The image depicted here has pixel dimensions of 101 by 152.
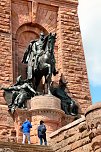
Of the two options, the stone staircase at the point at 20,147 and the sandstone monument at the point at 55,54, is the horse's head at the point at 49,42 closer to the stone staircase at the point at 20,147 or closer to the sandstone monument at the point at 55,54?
the sandstone monument at the point at 55,54

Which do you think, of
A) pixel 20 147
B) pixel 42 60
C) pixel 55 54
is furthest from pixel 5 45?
pixel 20 147

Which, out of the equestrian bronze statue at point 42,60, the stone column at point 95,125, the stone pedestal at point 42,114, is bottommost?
the stone column at point 95,125

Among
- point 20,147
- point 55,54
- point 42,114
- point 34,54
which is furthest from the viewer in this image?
point 55,54

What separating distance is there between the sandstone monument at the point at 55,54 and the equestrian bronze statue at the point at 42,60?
99 centimetres

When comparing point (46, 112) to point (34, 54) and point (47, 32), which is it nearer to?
point (34, 54)

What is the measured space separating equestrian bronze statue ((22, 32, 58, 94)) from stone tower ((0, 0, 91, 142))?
104 cm

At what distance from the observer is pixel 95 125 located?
1062 cm

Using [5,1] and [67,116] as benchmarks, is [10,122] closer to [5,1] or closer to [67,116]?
[67,116]

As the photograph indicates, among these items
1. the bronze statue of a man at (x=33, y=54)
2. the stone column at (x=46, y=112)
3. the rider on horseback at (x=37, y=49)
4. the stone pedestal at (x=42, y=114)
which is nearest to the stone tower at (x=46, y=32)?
the bronze statue of a man at (x=33, y=54)

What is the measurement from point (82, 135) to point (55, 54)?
948cm

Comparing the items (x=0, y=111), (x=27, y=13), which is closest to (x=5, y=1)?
(x=27, y=13)

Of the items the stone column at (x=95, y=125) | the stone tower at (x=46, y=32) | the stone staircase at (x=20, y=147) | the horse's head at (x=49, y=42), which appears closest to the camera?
the stone column at (x=95, y=125)

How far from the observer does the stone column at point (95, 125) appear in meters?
10.5

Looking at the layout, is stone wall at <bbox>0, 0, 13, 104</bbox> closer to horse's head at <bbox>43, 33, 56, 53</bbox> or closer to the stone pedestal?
the stone pedestal
